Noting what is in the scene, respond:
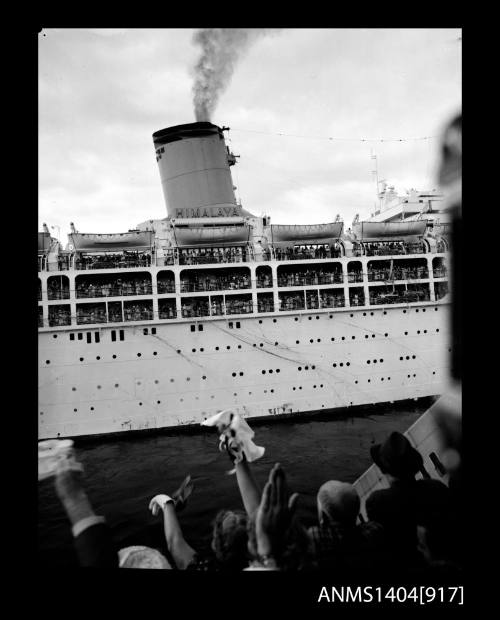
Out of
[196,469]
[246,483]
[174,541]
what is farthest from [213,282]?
[246,483]

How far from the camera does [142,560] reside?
1.96 meters

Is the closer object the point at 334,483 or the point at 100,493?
the point at 334,483

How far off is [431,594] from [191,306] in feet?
23.0

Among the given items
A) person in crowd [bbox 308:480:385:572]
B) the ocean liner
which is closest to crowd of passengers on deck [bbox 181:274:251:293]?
the ocean liner

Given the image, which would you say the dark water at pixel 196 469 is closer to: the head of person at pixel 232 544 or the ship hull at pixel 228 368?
the ship hull at pixel 228 368

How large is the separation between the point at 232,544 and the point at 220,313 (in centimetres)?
666

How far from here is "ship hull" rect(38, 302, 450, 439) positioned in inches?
303

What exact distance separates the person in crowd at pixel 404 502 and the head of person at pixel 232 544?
63 centimetres

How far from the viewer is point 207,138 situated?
9477 millimetres

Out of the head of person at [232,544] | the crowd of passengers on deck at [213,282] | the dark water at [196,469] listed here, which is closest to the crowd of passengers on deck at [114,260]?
the crowd of passengers on deck at [213,282]

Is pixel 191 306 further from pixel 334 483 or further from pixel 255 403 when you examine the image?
Answer: pixel 334 483

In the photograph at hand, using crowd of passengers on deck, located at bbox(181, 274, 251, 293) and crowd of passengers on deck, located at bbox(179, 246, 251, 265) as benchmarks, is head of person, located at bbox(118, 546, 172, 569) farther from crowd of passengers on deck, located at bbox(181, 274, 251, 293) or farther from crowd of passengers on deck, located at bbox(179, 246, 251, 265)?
crowd of passengers on deck, located at bbox(179, 246, 251, 265)

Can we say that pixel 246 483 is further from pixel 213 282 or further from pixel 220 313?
pixel 213 282
